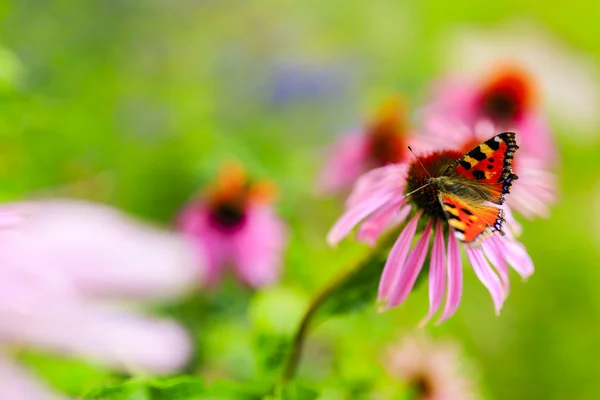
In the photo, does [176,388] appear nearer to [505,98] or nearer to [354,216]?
[354,216]

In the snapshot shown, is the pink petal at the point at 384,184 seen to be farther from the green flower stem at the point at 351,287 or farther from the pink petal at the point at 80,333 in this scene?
the pink petal at the point at 80,333

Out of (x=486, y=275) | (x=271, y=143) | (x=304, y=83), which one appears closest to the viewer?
(x=486, y=275)

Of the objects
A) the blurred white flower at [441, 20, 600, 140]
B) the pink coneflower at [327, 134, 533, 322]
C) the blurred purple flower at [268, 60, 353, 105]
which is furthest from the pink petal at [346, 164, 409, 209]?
the blurred white flower at [441, 20, 600, 140]

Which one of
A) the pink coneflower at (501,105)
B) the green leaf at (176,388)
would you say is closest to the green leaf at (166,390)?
the green leaf at (176,388)

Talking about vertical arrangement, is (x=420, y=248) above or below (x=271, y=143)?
below

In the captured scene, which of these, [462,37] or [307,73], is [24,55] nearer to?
[307,73]

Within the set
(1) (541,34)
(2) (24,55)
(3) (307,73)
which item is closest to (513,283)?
(3) (307,73)

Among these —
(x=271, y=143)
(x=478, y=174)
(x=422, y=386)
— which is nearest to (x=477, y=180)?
(x=478, y=174)
